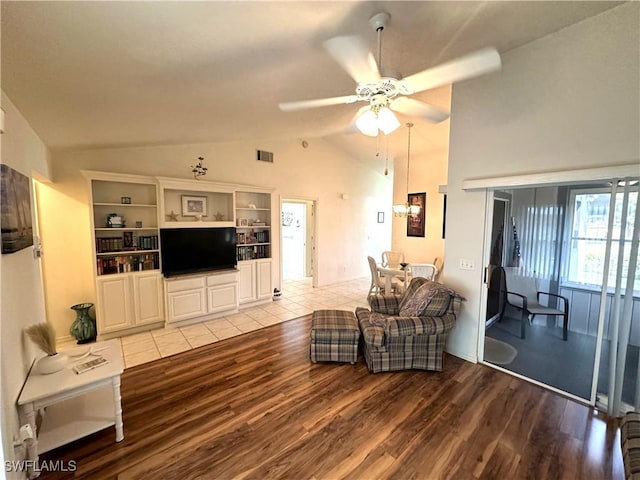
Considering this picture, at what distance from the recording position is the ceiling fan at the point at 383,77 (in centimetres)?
155

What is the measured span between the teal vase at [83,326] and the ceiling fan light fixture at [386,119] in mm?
4228

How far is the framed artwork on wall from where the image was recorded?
6.18m

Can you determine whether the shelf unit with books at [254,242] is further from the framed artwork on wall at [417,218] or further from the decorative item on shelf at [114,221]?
the framed artwork on wall at [417,218]

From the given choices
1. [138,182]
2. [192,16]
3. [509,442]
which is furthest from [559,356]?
[138,182]

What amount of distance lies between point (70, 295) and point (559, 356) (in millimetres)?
6087

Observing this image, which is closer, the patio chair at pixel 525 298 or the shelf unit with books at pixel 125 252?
the patio chair at pixel 525 298

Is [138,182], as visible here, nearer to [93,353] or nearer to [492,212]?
[93,353]

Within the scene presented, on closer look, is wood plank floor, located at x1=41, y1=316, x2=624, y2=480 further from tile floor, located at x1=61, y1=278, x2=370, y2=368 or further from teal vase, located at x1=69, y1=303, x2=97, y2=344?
teal vase, located at x1=69, y1=303, x2=97, y2=344

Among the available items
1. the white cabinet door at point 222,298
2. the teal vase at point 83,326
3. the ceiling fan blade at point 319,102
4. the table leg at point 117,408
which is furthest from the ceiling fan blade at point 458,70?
the teal vase at point 83,326

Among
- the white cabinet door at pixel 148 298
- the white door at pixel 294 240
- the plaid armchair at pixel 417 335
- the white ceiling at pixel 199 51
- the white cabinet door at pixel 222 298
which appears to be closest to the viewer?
the white ceiling at pixel 199 51

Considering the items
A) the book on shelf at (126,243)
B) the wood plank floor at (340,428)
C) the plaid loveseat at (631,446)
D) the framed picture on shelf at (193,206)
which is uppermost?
the framed picture on shelf at (193,206)

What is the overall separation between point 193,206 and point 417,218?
4707 mm

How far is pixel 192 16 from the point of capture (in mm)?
1370

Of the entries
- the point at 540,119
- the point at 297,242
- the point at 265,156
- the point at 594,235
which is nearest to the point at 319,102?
the point at 540,119
